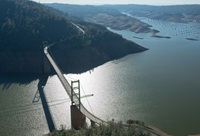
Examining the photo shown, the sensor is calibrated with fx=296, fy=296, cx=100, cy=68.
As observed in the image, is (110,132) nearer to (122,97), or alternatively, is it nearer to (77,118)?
(77,118)

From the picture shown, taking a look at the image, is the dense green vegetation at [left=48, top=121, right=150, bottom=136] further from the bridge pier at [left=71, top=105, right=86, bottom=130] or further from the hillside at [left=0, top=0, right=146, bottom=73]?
the hillside at [left=0, top=0, right=146, bottom=73]

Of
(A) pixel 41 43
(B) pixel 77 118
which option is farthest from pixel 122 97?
(A) pixel 41 43

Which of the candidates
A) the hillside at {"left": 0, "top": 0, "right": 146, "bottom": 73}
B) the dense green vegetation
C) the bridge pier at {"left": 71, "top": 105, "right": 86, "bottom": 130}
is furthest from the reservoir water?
the dense green vegetation

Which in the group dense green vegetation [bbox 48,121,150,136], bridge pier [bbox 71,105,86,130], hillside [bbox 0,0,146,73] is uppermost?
hillside [bbox 0,0,146,73]

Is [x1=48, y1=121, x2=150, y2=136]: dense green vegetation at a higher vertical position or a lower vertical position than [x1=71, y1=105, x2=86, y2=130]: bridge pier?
higher

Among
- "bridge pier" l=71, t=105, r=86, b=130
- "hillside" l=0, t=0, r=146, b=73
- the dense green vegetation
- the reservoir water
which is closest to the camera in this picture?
the dense green vegetation

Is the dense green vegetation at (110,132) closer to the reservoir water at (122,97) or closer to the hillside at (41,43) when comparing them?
the reservoir water at (122,97)

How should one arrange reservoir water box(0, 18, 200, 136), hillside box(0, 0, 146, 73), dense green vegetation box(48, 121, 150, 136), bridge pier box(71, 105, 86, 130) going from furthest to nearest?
hillside box(0, 0, 146, 73) < reservoir water box(0, 18, 200, 136) < bridge pier box(71, 105, 86, 130) < dense green vegetation box(48, 121, 150, 136)

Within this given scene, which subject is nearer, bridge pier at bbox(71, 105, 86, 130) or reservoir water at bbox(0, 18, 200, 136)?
bridge pier at bbox(71, 105, 86, 130)
